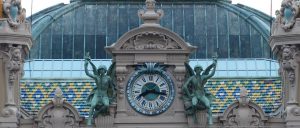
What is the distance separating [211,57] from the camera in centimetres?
9400

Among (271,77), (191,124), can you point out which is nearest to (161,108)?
(191,124)

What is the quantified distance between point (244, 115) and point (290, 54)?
3.38m

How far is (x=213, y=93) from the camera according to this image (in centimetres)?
9050

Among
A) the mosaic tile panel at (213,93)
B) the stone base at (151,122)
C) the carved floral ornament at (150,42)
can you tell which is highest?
the carved floral ornament at (150,42)

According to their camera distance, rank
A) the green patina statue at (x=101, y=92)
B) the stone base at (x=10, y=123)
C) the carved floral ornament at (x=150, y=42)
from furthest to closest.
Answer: the carved floral ornament at (x=150, y=42) < the green patina statue at (x=101, y=92) < the stone base at (x=10, y=123)

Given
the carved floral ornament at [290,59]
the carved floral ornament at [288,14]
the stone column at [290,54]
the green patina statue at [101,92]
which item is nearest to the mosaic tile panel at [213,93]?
the green patina statue at [101,92]

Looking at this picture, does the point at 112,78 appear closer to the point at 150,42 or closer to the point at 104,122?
the point at 104,122

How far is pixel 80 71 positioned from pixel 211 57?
6203 millimetres

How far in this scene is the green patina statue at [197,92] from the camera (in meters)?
86.6

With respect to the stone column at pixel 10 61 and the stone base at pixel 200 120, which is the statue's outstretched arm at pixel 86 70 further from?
the stone base at pixel 200 120

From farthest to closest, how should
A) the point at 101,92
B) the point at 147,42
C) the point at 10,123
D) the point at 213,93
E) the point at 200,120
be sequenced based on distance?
the point at 213,93, the point at 147,42, the point at 101,92, the point at 200,120, the point at 10,123

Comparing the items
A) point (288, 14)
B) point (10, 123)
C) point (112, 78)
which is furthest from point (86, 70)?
point (288, 14)

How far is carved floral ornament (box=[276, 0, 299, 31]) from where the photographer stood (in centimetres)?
8756

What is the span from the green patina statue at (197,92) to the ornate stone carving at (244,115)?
88 cm
